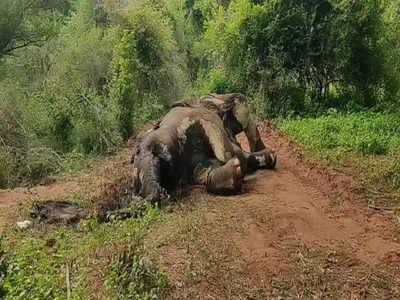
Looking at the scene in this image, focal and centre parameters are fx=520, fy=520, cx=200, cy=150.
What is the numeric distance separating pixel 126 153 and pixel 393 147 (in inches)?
193

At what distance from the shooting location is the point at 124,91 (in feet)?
37.2

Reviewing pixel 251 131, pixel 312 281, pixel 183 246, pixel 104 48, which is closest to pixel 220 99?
pixel 251 131

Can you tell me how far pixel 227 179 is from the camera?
5.65 metres

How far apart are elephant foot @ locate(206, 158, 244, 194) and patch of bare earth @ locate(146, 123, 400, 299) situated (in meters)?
0.12

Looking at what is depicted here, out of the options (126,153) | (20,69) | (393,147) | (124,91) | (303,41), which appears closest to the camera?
(393,147)

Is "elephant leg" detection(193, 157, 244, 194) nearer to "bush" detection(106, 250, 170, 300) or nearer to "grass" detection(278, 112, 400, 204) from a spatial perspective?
"grass" detection(278, 112, 400, 204)

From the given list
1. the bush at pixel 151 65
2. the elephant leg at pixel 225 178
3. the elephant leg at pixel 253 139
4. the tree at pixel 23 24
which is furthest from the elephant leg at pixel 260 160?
the tree at pixel 23 24

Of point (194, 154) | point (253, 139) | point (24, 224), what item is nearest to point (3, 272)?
point (24, 224)

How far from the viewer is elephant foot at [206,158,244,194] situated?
5.63 m

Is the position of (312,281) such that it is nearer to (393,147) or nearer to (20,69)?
(393,147)

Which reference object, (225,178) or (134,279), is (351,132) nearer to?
(225,178)

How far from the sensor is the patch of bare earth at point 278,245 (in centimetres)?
374

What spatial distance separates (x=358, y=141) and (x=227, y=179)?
4144 millimetres

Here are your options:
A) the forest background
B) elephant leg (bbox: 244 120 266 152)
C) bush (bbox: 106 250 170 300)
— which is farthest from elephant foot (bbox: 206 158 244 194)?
the forest background
